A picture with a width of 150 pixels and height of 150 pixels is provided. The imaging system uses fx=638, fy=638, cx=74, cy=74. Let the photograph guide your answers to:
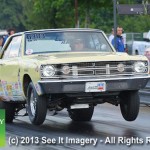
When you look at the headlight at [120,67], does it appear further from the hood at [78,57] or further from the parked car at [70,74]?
the hood at [78,57]

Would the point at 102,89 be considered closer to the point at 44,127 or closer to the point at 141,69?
the point at 141,69

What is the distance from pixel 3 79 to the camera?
12211mm

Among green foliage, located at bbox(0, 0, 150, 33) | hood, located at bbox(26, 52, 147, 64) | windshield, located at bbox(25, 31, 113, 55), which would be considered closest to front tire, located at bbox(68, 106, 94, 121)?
windshield, located at bbox(25, 31, 113, 55)

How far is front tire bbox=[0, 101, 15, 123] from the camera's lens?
12.6m

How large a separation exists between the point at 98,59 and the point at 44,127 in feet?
6.25

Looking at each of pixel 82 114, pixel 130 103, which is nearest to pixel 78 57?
pixel 130 103

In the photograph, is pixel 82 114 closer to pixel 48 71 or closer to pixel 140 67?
pixel 140 67

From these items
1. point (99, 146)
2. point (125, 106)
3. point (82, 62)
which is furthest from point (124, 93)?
point (99, 146)

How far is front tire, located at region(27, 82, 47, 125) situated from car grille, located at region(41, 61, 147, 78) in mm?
463

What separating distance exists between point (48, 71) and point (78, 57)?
0.60 meters

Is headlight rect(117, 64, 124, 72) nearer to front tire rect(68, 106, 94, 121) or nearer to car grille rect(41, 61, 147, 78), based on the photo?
car grille rect(41, 61, 147, 78)

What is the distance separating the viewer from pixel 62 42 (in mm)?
11617

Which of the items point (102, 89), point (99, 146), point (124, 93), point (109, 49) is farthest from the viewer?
point (109, 49)

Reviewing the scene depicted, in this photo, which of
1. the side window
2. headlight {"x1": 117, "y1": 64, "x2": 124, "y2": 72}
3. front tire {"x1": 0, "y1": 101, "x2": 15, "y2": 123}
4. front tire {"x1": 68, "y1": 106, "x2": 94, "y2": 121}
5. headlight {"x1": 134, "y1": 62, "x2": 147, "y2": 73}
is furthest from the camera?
front tire {"x1": 0, "y1": 101, "x2": 15, "y2": 123}
